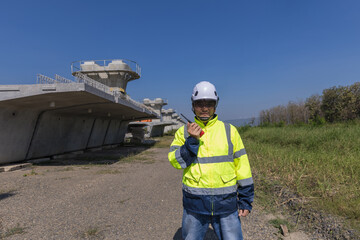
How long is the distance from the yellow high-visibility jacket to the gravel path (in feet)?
6.23

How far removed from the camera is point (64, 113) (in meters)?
13.8

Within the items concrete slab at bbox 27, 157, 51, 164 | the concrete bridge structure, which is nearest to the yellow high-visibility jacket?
the concrete bridge structure

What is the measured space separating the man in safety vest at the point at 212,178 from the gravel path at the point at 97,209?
180 centimetres

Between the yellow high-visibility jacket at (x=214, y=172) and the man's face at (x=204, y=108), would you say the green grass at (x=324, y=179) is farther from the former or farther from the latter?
the man's face at (x=204, y=108)

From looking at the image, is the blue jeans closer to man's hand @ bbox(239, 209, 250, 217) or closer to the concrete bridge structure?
man's hand @ bbox(239, 209, 250, 217)

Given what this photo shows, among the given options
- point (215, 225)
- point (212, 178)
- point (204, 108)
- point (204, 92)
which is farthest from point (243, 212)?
point (204, 92)

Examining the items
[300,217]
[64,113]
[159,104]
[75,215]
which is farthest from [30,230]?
[159,104]

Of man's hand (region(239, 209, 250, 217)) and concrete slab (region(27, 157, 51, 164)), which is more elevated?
man's hand (region(239, 209, 250, 217))

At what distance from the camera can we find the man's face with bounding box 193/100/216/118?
2.22m

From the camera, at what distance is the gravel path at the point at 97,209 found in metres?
3.84

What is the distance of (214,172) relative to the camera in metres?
2.05

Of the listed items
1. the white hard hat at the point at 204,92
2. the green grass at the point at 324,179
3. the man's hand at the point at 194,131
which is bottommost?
the green grass at the point at 324,179

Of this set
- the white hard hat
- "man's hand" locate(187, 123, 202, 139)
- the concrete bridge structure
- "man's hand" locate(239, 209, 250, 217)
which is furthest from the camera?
the concrete bridge structure

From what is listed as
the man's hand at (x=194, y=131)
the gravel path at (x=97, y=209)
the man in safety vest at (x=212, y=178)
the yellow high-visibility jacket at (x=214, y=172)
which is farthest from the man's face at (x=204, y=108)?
the gravel path at (x=97, y=209)
